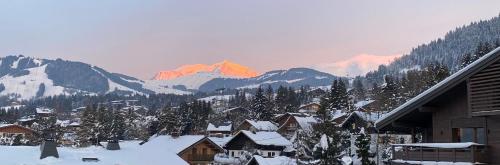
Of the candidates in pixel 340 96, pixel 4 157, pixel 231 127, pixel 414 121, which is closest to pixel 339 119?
pixel 340 96

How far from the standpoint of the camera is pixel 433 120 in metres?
22.6

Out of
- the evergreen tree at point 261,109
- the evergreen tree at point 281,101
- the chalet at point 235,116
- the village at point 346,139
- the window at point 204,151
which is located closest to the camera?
the village at point 346,139

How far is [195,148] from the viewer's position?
217 ft

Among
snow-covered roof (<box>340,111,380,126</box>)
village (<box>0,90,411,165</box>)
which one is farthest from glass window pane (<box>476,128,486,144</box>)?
snow-covered roof (<box>340,111,380,126</box>)

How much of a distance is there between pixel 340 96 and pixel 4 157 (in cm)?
7683

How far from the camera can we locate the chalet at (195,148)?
64.9 meters

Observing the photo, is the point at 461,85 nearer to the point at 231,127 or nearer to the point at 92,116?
the point at 92,116

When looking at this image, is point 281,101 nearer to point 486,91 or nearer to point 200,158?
point 200,158

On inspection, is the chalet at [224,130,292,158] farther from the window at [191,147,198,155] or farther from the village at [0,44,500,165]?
the window at [191,147,198,155]

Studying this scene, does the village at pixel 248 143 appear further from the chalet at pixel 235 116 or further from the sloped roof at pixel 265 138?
the chalet at pixel 235 116

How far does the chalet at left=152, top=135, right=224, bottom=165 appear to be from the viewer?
6488cm

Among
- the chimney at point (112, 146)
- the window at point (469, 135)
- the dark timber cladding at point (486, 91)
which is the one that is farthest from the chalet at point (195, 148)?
the dark timber cladding at point (486, 91)

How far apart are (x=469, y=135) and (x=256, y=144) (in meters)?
58.1

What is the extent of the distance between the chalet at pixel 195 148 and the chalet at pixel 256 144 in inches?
438
